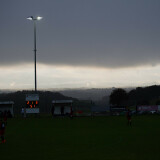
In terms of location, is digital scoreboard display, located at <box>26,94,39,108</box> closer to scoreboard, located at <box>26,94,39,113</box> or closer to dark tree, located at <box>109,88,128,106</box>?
scoreboard, located at <box>26,94,39,113</box>

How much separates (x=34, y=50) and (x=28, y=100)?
10086 millimetres

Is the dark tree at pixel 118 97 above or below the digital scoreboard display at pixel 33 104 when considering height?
above

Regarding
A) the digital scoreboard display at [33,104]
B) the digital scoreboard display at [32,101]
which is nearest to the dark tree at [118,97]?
the digital scoreboard display at [32,101]

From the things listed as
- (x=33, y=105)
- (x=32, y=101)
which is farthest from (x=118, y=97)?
(x=33, y=105)

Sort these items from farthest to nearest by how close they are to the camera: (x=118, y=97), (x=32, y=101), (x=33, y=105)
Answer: (x=118, y=97) < (x=32, y=101) < (x=33, y=105)

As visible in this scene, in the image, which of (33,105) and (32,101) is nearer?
(33,105)

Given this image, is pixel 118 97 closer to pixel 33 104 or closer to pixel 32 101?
pixel 32 101

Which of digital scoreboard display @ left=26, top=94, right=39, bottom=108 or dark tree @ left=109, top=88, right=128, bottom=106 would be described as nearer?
digital scoreboard display @ left=26, top=94, right=39, bottom=108

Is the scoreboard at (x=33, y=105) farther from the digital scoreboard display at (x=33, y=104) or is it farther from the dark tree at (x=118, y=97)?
the dark tree at (x=118, y=97)

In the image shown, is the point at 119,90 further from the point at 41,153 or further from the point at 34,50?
the point at 41,153

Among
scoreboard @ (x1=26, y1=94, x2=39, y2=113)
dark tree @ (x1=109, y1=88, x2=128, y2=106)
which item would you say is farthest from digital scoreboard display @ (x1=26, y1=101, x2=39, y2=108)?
dark tree @ (x1=109, y1=88, x2=128, y2=106)

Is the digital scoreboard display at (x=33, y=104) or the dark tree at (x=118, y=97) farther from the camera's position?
the dark tree at (x=118, y=97)

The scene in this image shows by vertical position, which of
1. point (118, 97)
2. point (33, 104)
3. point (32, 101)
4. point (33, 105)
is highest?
point (118, 97)

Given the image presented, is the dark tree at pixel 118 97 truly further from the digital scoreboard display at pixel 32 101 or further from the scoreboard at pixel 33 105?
the scoreboard at pixel 33 105
